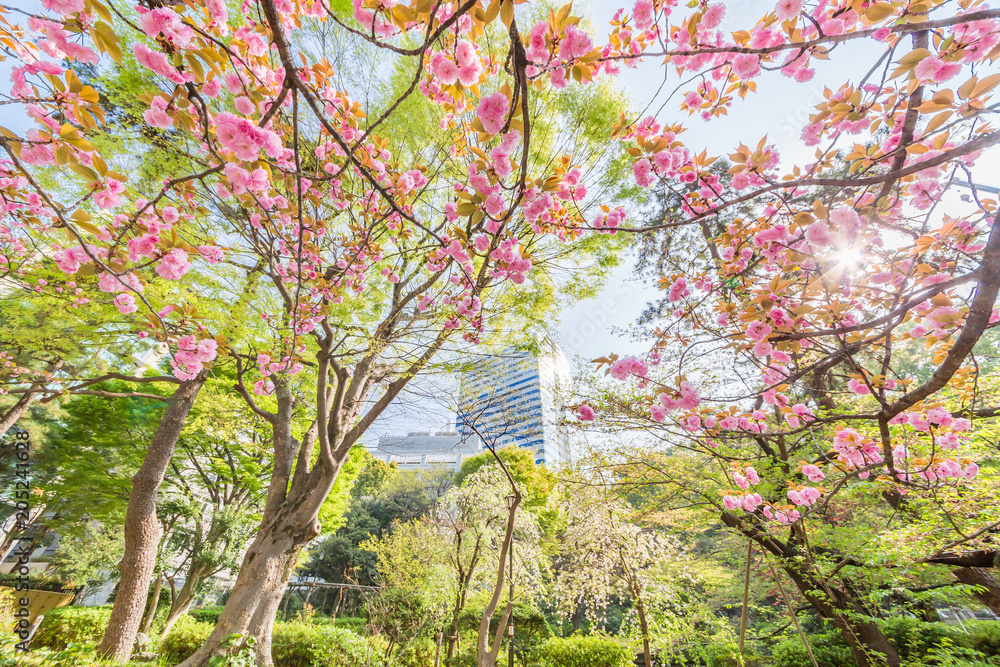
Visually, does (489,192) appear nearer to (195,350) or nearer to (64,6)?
(64,6)

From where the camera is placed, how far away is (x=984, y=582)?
3254 mm

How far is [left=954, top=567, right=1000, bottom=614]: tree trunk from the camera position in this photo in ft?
10.5

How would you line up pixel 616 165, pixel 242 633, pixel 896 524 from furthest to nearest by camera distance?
pixel 616 165 < pixel 896 524 < pixel 242 633

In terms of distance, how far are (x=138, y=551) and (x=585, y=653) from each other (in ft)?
22.1

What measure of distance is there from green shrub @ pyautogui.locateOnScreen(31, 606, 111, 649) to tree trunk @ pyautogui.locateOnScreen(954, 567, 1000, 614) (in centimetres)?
1109

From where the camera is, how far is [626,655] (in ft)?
19.8

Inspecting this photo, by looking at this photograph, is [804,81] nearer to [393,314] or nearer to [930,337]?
[930,337]

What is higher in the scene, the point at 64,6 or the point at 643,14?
the point at 643,14

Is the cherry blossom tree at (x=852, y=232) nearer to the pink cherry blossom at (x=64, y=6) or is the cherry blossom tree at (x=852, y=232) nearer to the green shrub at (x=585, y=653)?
the pink cherry blossom at (x=64, y=6)

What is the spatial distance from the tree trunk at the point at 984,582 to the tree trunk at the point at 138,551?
8.14 m

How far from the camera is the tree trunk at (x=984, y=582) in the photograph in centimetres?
321

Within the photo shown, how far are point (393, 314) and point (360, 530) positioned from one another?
12.3 metres

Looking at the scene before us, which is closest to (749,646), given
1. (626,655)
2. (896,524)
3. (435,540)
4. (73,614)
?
(626,655)

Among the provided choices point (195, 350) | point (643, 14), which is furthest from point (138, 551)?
point (643, 14)
